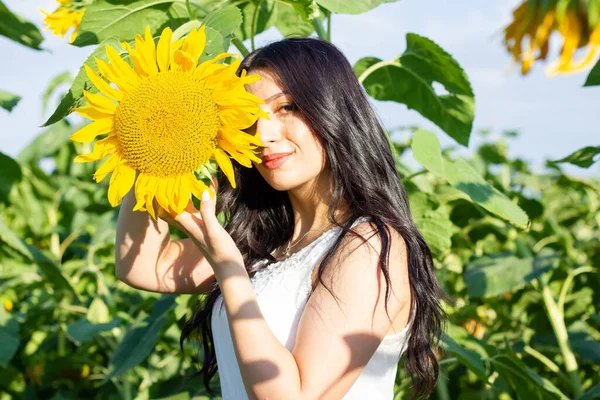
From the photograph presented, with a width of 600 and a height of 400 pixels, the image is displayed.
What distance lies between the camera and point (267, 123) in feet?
5.11

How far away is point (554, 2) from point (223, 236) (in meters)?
0.64

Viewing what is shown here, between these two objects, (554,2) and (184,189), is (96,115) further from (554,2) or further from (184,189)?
(554,2)

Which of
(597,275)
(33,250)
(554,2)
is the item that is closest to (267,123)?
(554,2)

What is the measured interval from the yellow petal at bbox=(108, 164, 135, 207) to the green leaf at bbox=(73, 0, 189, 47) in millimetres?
461

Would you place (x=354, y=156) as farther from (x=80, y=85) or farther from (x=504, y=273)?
(x=504, y=273)

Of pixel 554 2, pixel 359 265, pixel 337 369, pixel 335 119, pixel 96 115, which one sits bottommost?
pixel 337 369

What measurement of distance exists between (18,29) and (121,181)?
1.05 metres

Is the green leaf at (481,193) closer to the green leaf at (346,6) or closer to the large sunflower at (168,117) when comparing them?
the green leaf at (346,6)

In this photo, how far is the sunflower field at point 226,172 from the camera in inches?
52.5

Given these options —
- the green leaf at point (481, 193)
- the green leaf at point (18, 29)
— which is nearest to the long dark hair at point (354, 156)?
the green leaf at point (481, 193)

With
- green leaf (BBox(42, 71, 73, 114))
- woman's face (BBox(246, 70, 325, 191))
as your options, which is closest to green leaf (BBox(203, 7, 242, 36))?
woman's face (BBox(246, 70, 325, 191))

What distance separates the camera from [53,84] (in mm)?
3496

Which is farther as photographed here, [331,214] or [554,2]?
[331,214]

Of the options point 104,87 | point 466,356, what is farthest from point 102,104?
point 466,356
